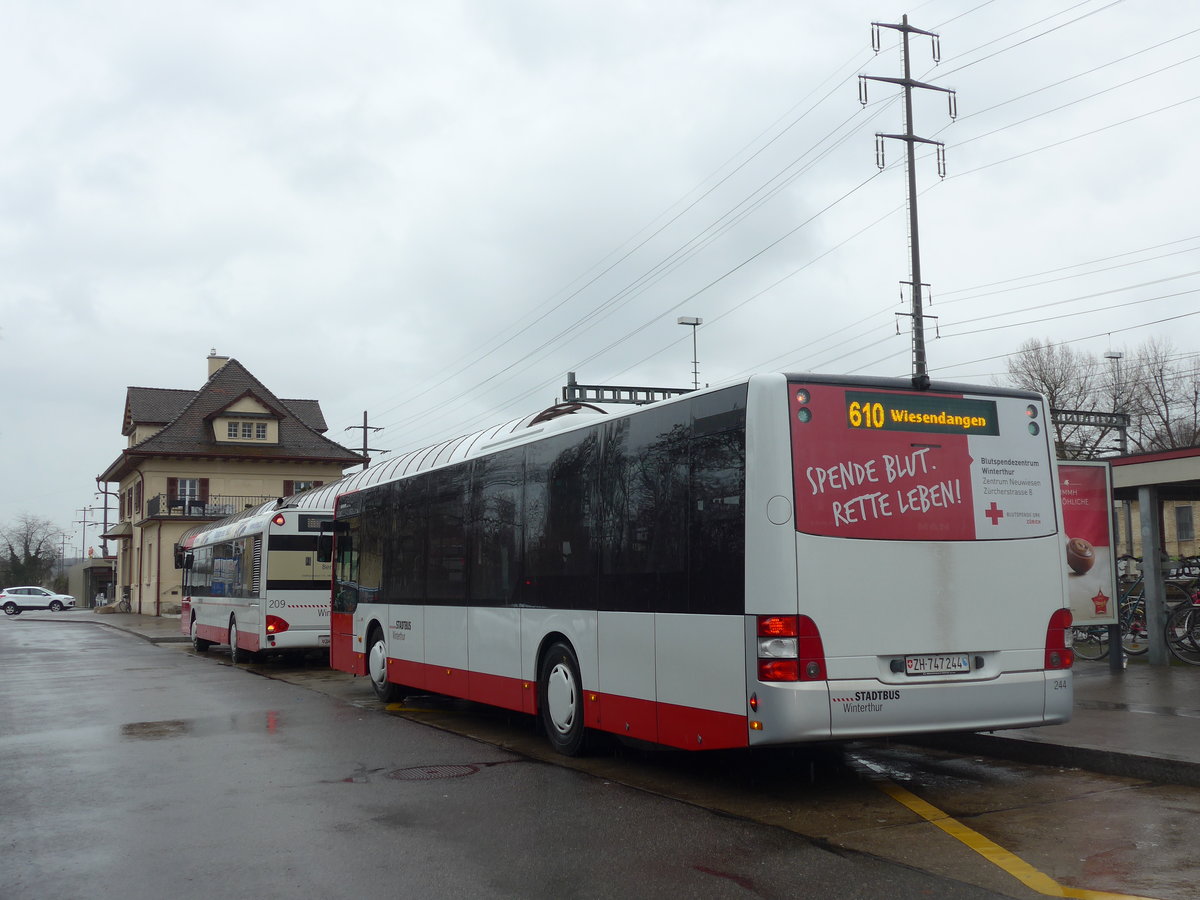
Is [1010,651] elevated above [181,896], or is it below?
above

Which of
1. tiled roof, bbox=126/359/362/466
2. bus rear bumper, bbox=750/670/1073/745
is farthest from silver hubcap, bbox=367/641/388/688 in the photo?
tiled roof, bbox=126/359/362/466

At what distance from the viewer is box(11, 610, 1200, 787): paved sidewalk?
327 inches

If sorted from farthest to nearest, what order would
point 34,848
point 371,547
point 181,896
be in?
point 371,547 → point 34,848 → point 181,896

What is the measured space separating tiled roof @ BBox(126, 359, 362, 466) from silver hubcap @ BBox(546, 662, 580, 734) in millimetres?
52194

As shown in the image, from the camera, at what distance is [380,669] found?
1511 cm

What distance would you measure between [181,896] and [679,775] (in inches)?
172

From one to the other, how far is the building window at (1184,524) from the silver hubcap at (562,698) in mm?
50189

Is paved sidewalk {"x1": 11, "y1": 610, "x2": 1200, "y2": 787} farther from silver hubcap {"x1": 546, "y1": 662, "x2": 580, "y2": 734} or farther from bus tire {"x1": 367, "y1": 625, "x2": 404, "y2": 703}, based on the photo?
bus tire {"x1": 367, "y1": 625, "x2": 404, "y2": 703}

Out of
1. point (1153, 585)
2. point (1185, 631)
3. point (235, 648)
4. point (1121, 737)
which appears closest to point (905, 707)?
point (1121, 737)

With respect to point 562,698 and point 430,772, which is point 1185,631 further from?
point 430,772

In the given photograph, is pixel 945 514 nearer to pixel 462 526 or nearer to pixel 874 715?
pixel 874 715

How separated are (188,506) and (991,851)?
56.3 metres

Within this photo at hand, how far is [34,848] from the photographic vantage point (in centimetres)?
700

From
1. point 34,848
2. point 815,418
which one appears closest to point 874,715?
point 815,418
